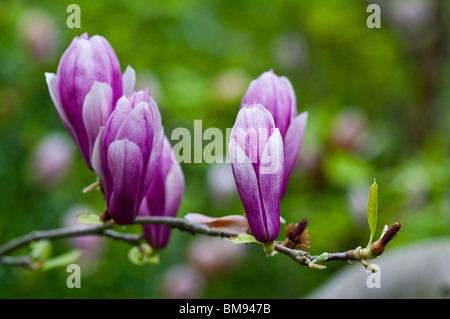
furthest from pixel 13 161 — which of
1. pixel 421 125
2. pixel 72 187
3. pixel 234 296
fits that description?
pixel 421 125

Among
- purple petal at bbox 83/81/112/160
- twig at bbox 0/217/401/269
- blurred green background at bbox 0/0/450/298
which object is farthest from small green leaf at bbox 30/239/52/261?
blurred green background at bbox 0/0/450/298

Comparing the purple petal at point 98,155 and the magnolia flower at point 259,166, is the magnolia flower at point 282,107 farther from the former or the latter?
the purple petal at point 98,155

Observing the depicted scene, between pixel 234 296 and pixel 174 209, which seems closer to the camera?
pixel 174 209

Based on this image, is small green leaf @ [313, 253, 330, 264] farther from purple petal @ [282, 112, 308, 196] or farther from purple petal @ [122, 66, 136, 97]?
purple petal @ [122, 66, 136, 97]

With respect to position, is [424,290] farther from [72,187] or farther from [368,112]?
[368,112]

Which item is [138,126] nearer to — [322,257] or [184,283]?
[322,257]

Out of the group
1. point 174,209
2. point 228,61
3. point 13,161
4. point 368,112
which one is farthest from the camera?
point 368,112

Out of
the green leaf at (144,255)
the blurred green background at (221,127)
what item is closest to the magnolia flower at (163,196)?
the green leaf at (144,255)
